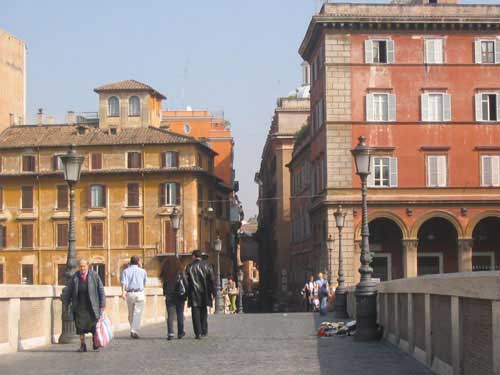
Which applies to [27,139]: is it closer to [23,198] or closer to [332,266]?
[23,198]

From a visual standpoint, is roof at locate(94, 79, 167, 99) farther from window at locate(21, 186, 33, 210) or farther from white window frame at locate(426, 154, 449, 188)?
white window frame at locate(426, 154, 449, 188)

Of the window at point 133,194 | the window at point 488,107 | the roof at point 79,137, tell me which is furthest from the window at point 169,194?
the window at point 488,107

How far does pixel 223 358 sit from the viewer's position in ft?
54.1

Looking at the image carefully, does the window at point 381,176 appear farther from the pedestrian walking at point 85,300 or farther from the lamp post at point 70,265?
the pedestrian walking at point 85,300

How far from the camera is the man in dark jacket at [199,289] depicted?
21.5m

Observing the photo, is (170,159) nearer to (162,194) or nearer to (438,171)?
(162,194)

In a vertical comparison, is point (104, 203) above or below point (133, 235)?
above

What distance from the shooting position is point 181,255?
73.8 m

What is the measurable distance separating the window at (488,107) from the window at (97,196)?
30465 mm

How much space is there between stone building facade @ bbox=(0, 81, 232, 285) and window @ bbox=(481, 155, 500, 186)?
25.7 meters

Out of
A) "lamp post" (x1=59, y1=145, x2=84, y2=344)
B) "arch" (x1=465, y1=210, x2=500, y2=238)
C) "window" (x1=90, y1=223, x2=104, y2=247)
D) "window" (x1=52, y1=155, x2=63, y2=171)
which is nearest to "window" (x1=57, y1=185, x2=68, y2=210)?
"window" (x1=52, y1=155, x2=63, y2=171)

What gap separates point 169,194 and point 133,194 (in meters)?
2.59

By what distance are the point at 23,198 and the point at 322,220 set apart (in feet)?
89.3

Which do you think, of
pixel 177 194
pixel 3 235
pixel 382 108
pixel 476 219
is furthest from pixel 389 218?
pixel 3 235
